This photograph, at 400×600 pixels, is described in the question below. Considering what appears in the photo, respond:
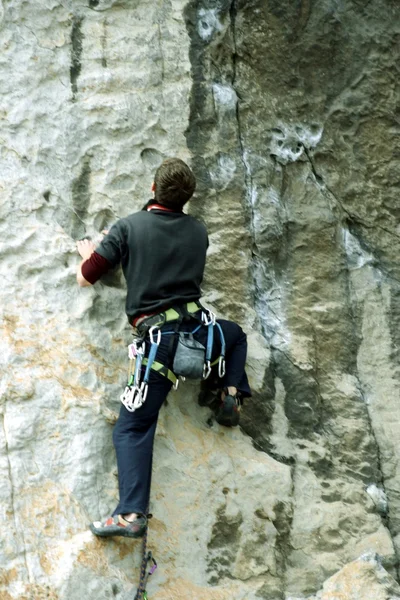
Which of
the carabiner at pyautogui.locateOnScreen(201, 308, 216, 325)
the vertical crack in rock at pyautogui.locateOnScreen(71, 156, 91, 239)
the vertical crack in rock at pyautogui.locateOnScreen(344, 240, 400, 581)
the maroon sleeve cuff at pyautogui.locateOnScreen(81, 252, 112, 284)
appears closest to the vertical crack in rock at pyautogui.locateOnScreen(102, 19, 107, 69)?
the vertical crack in rock at pyautogui.locateOnScreen(71, 156, 91, 239)

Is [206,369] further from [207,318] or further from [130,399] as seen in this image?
[130,399]

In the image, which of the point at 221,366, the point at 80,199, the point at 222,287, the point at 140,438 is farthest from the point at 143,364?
the point at 80,199

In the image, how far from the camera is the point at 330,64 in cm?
671

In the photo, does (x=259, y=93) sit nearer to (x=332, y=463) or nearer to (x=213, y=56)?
(x=213, y=56)

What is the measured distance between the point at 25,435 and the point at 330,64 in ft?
11.1

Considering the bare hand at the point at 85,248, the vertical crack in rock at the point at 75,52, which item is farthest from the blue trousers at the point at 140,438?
the vertical crack in rock at the point at 75,52

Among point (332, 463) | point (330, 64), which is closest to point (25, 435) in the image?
point (332, 463)

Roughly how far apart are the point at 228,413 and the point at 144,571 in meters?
1.11

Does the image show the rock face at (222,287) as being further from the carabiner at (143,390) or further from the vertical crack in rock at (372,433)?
the carabiner at (143,390)

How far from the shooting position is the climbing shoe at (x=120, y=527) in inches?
202

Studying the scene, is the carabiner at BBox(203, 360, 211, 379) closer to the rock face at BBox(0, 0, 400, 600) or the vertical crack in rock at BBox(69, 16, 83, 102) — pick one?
the rock face at BBox(0, 0, 400, 600)

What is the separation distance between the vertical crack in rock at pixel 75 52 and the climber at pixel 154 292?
1.12m

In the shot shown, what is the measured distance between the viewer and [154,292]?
5.50 meters

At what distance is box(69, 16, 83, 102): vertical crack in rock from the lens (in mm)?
6262
